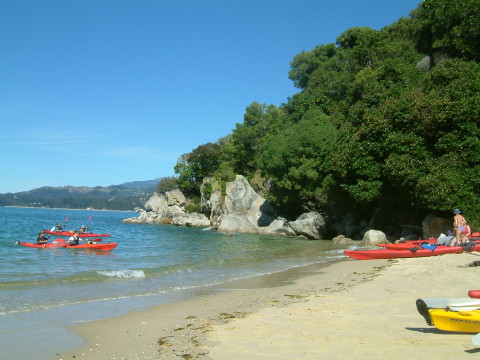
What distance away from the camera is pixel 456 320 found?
16.9 ft

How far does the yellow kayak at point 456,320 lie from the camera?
5.09 m

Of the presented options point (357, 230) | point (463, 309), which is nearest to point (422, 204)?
point (357, 230)

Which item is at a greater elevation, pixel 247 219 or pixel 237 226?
pixel 247 219

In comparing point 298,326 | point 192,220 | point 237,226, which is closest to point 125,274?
point 298,326

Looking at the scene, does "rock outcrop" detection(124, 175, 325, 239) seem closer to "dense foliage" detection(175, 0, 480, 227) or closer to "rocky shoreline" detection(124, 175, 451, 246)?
"rocky shoreline" detection(124, 175, 451, 246)

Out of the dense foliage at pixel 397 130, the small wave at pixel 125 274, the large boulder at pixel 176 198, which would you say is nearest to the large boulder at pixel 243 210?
the dense foliage at pixel 397 130

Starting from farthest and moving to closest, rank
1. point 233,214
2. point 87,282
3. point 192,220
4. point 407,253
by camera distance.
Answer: point 192,220
point 233,214
point 407,253
point 87,282

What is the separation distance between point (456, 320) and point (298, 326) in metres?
2.28

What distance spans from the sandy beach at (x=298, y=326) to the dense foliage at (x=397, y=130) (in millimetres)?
11113

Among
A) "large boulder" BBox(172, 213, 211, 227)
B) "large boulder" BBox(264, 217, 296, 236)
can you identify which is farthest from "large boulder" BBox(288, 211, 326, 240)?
"large boulder" BBox(172, 213, 211, 227)

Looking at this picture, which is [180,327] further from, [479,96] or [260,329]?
[479,96]

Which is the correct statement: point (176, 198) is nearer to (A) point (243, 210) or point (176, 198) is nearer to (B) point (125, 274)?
(A) point (243, 210)

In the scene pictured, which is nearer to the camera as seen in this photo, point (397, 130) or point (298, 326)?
point (298, 326)

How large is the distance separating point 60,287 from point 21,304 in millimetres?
2296
